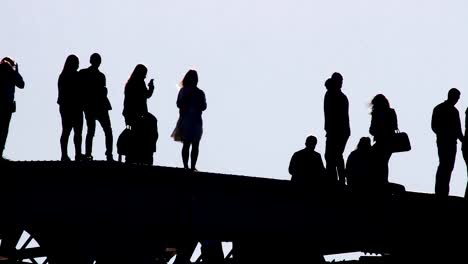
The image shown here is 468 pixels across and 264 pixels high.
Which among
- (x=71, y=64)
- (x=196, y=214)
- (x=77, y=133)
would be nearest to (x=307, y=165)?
(x=196, y=214)

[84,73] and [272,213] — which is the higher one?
[84,73]

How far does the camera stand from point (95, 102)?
23172 mm

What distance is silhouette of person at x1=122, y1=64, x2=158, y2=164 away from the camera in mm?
23234

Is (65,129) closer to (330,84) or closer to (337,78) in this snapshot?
(330,84)

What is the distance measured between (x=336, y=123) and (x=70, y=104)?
12.5 feet

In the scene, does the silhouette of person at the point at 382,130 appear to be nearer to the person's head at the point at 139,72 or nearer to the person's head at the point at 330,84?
the person's head at the point at 330,84

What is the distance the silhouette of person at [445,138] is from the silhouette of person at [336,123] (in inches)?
52.4

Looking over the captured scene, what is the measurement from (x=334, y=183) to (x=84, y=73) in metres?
3.95

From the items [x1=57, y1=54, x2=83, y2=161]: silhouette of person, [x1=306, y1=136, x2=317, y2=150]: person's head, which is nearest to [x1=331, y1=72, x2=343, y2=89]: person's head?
[x1=306, y1=136, x2=317, y2=150]: person's head

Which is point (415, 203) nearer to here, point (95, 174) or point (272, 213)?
point (272, 213)

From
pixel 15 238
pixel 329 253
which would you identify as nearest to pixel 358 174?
pixel 329 253

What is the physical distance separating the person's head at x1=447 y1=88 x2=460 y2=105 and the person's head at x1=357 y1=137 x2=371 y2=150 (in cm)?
142

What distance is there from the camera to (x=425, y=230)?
22.3 m

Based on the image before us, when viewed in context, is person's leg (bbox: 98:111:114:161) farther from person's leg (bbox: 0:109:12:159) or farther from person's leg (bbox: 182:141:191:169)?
person's leg (bbox: 0:109:12:159)
